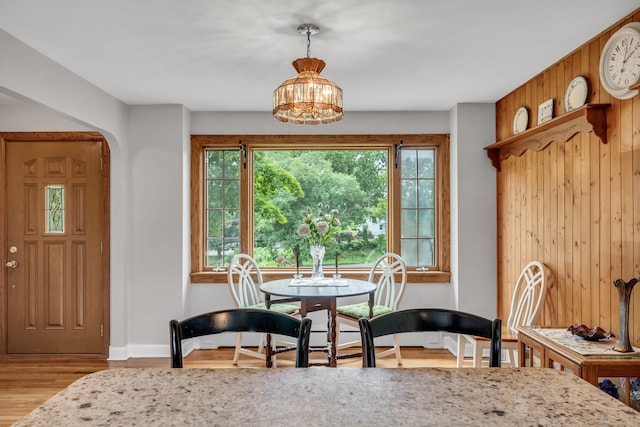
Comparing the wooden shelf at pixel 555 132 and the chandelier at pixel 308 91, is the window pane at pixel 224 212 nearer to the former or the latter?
the chandelier at pixel 308 91

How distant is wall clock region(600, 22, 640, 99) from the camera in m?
2.43

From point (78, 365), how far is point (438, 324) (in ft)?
12.7

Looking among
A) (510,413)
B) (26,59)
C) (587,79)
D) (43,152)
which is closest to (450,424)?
(510,413)

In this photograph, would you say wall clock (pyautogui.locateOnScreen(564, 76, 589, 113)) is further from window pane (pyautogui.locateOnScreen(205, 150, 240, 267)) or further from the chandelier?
window pane (pyautogui.locateOnScreen(205, 150, 240, 267))

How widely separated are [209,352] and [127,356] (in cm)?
77

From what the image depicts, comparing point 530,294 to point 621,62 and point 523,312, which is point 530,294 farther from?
point 621,62

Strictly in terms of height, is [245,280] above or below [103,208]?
below

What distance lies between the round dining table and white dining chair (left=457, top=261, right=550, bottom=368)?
0.90m

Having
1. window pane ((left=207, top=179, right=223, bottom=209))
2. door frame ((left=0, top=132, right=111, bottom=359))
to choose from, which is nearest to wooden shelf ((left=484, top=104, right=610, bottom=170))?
window pane ((left=207, top=179, right=223, bottom=209))

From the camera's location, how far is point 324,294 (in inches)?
141

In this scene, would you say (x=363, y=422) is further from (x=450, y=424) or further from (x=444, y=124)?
(x=444, y=124)

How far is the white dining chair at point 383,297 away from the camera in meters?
4.15

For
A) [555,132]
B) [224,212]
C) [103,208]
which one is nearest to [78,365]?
[103,208]

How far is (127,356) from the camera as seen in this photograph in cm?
448
